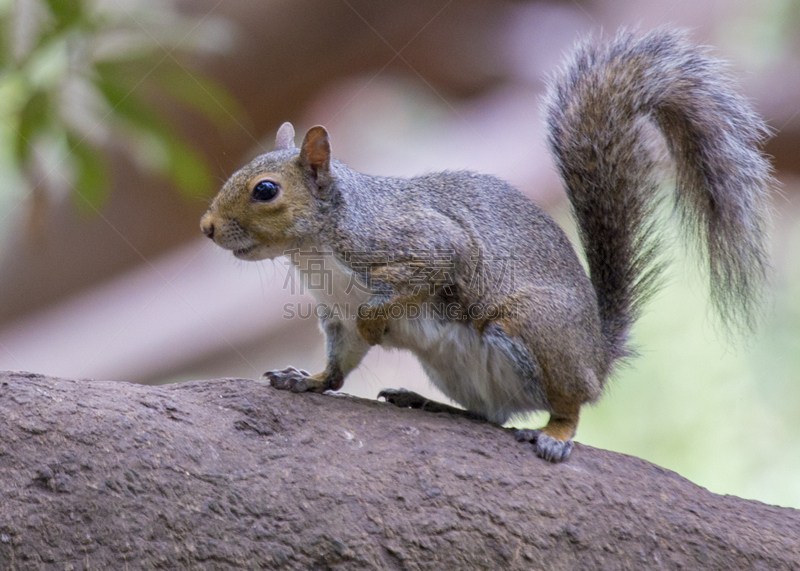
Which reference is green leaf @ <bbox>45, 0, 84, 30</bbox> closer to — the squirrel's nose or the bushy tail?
the squirrel's nose

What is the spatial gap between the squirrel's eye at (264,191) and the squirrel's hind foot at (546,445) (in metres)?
1.08

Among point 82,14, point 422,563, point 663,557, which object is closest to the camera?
point 422,563

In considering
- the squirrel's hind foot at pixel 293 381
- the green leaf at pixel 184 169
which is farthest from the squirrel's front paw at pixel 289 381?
the green leaf at pixel 184 169

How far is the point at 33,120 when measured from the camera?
321 centimetres

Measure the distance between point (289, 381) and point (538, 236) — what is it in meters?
1.01

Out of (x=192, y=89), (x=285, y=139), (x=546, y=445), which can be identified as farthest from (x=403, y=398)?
(x=192, y=89)

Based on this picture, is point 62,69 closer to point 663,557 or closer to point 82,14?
point 82,14

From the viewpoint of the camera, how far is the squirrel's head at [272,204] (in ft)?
8.07

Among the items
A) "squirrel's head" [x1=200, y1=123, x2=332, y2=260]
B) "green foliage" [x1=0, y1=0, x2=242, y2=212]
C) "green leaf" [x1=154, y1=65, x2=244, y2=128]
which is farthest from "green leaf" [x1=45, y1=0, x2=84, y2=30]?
"squirrel's head" [x1=200, y1=123, x2=332, y2=260]

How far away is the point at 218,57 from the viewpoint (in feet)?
15.4

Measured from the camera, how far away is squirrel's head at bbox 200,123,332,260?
8.07ft

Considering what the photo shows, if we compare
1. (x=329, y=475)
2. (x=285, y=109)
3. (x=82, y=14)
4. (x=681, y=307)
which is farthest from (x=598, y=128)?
(x=681, y=307)

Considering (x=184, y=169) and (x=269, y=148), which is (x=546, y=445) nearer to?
(x=184, y=169)

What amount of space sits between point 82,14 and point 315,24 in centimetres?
164
